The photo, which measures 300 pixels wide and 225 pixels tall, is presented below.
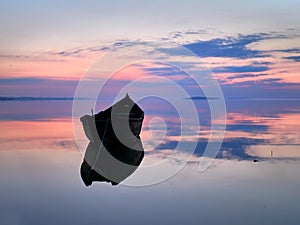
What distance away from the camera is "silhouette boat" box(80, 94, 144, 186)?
2008cm

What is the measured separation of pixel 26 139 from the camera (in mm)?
30734

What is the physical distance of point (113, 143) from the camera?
70.9 feet

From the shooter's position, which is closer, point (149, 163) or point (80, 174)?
point (80, 174)

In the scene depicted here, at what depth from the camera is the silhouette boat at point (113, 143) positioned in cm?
2008

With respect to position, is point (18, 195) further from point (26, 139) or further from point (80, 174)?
point (26, 139)

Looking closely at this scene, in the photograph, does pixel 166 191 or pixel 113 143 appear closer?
pixel 166 191

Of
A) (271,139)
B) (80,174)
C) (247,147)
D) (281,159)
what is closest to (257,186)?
(281,159)

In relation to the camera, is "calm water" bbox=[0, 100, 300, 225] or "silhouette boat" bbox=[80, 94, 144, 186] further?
"silhouette boat" bbox=[80, 94, 144, 186]

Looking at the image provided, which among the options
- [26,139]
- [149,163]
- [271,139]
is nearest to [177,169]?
[149,163]

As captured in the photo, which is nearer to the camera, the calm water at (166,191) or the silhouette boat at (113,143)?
the calm water at (166,191)

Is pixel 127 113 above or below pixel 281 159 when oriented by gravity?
above

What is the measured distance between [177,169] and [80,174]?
361cm

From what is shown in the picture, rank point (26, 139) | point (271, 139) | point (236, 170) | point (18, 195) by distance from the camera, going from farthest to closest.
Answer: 1. point (26, 139)
2. point (271, 139)
3. point (236, 170)
4. point (18, 195)

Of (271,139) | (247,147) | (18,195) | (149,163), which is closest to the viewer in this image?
(18,195)
